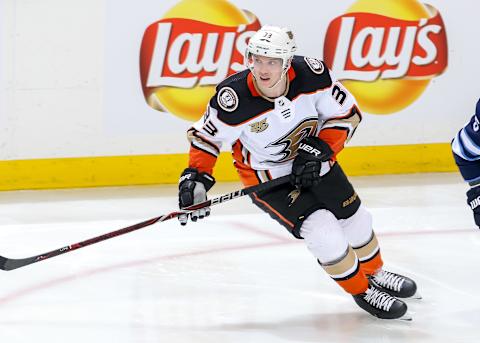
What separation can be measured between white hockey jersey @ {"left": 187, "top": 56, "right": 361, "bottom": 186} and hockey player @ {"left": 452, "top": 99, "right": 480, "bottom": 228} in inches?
18.5

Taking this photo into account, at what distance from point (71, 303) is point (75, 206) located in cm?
196

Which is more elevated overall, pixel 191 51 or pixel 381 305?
pixel 381 305

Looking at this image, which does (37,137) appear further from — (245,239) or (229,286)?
(229,286)

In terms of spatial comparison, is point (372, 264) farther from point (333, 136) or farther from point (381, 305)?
point (333, 136)

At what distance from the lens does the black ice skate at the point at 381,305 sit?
3317 millimetres

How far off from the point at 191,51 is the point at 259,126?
2755mm

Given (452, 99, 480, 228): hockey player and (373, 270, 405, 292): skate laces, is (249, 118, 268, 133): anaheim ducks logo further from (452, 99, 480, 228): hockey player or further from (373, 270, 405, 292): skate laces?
(373, 270, 405, 292): skate laces

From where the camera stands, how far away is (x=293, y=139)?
341 cm

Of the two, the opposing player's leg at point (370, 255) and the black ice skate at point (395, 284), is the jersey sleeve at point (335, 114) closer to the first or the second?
the opposing player's leg at point (370, 255)

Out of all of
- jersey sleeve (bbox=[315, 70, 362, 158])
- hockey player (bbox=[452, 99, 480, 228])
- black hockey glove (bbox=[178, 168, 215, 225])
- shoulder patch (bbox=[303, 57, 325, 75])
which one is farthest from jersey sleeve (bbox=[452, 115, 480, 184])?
black hockey glove (bbox=[178, 168, 215, 225])

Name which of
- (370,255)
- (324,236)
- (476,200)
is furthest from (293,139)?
(476,200)

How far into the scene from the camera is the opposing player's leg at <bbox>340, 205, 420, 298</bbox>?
3.57m

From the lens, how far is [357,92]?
6.14m

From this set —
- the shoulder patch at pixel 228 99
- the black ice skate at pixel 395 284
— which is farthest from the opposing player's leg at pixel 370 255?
the shoulder patch at pixel 228 99
